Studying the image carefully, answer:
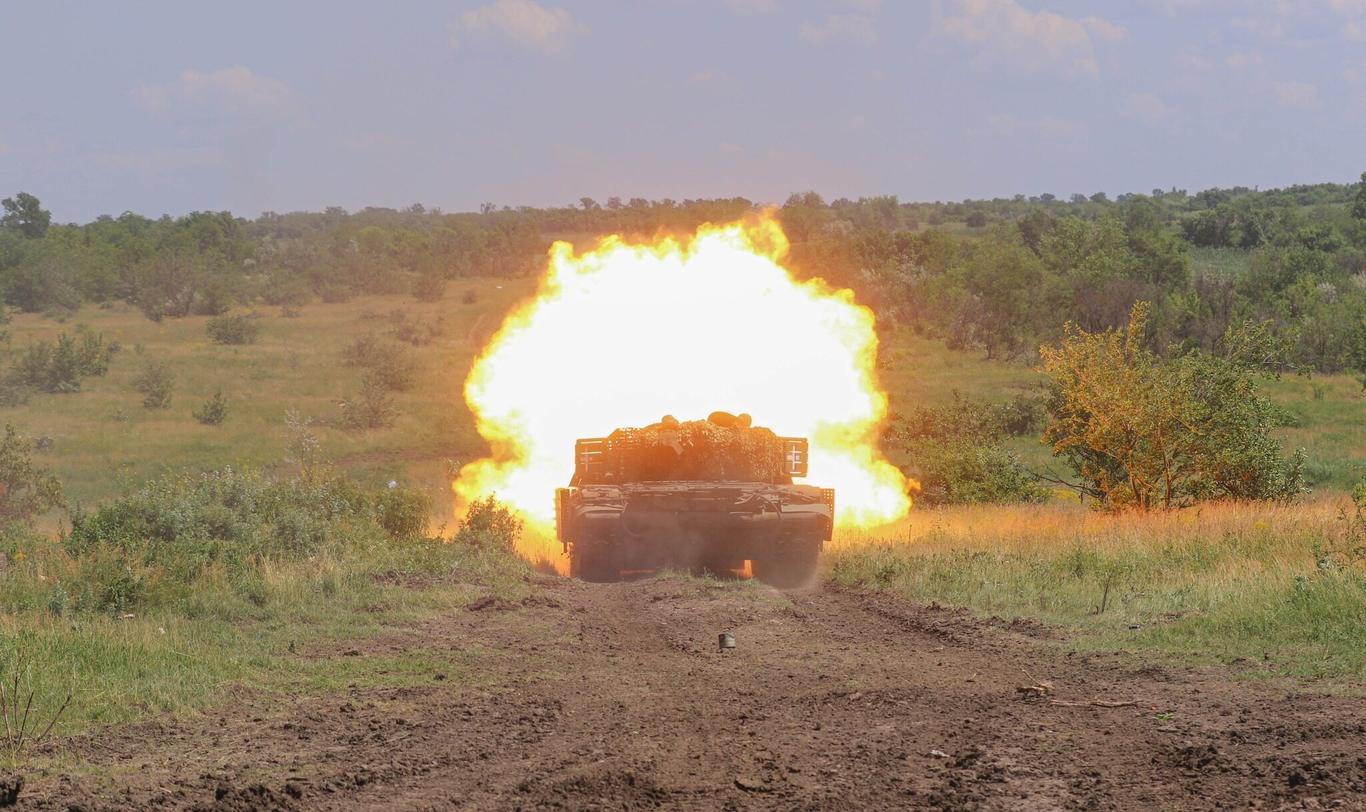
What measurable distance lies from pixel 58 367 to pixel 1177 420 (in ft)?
126

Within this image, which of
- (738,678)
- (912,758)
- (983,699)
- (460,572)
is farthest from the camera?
(460,572)

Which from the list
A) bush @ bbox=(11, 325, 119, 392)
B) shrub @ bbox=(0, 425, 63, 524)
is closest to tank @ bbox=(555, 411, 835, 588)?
shrub @ bbox=(0, 425, 63, 524)

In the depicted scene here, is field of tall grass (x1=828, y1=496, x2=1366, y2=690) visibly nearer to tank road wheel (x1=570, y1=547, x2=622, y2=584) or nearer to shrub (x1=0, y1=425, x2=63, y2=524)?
tank road wheel (x1=570, y1=547, x2=622, y2=584)

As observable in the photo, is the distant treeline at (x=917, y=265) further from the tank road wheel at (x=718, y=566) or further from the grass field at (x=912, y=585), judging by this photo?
the tank road wheel at (x=718, y=566)

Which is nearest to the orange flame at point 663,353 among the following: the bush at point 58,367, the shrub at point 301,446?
the shrub at point 301,446

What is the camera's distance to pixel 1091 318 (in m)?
56.3

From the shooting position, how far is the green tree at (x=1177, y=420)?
22.0 metres

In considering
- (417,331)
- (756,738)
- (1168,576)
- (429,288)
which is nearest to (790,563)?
(1168,576)

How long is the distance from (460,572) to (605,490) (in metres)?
2.30

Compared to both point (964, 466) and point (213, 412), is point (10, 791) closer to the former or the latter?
point (964, 466)

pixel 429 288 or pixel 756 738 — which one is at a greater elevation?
pixel 429 288

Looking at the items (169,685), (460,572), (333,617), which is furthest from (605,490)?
(169,685)

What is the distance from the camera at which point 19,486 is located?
27766mm

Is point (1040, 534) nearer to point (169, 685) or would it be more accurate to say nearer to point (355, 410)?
point (169, 685)
